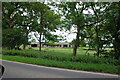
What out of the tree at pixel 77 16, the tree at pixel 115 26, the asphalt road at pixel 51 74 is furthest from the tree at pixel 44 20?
the asphalt road at pixel 51 74

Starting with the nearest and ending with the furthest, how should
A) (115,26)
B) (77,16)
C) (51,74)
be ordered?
(51,74) → (115,26) → (77,16)

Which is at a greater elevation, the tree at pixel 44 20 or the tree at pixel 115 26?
the tree at pixel 44 20

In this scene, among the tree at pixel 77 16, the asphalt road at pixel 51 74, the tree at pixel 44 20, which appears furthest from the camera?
the tree at pixel 44 20

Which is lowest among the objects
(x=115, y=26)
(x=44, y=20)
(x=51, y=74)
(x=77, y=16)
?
(x=51, y=74)

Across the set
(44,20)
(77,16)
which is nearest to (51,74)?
(77,16)

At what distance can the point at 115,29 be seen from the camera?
9.33m

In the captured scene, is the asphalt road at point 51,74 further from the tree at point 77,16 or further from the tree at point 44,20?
the tree at point 44,20

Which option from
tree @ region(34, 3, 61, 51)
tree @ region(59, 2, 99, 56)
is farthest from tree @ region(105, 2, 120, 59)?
tree @ region(34, 3, 61, 51)

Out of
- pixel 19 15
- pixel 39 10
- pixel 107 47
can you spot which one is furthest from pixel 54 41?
pixel 107 47

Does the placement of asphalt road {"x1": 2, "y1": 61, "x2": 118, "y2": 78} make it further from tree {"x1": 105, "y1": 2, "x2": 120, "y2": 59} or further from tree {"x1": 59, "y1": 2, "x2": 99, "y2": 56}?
tree {"x1": 59, "y1": 2, "x2": 99, "y2": 56}

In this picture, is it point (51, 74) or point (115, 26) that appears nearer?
point (51, 74)

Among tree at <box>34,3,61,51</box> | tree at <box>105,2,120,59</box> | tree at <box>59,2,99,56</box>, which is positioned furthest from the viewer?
tree at <box>34,3,61,51</box>

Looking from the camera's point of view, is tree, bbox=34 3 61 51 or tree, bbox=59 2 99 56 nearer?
tree, bbox=59 2 99 56

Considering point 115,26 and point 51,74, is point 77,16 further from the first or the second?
point 51,74
